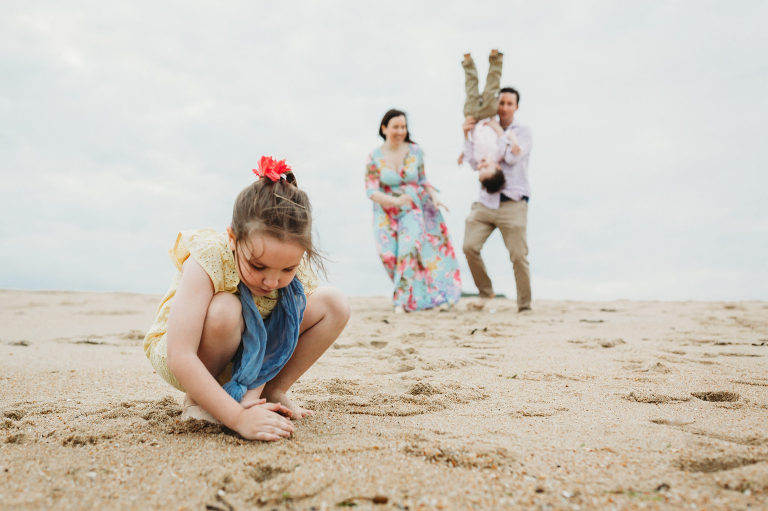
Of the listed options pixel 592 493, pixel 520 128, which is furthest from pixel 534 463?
pixel 520 128

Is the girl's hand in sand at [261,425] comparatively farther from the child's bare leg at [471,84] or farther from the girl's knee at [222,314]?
the child's bare leg at [471,84]

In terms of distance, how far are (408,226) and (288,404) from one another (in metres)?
4.04

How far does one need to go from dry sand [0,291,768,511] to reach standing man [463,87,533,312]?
236 cm

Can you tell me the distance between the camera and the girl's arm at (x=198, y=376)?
1.60m

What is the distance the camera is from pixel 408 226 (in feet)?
19.2

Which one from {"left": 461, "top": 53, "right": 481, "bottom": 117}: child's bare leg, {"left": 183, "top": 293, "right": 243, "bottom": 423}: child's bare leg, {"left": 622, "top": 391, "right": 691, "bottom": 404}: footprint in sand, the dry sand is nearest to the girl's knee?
{"left": 183, "top": 293, "right": 243, "bottom": 423}: child's bare leg

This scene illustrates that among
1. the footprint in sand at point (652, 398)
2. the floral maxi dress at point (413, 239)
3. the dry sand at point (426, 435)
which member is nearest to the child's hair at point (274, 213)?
the dry sand at point (426, 435)

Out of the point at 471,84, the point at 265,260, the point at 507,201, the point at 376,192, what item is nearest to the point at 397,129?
the point at 376,192

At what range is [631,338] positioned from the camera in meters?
3.86

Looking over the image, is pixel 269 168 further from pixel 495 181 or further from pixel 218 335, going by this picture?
pixel 495 181

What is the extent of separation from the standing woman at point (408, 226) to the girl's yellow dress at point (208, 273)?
3.87 meters

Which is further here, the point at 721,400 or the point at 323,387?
the point at 323,387

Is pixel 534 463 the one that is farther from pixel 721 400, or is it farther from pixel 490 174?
pixel 490 174

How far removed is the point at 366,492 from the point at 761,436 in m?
1.15
